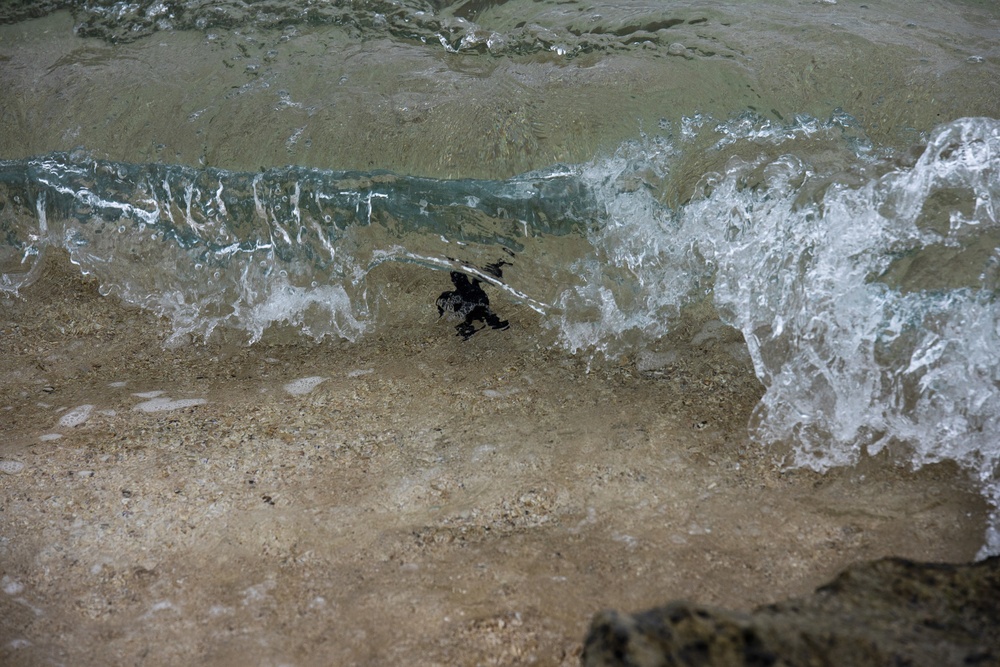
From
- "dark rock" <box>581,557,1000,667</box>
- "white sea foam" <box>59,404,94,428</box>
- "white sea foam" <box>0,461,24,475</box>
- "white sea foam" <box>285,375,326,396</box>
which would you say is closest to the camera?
"dark rock" <box>581,557,1000,667</box>

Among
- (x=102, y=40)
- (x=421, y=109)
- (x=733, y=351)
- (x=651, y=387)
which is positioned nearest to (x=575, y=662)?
(x=651, y=387)

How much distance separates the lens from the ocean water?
2650 millimetres

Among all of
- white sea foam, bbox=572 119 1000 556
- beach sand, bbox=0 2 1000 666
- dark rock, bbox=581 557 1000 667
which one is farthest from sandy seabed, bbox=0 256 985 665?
dark rock, bbox=581 557 1000 667

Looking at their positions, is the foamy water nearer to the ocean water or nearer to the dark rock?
the ocean water

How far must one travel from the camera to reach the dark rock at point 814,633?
4.91ft

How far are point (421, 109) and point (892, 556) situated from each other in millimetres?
2646

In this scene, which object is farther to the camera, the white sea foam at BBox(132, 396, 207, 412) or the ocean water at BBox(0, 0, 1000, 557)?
the white sea foam at BBox(132, 396, 207, 412)

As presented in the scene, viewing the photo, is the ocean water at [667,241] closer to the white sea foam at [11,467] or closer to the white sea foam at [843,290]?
the white sea foam at [843,290]

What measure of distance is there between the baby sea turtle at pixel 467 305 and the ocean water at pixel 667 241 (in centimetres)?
7

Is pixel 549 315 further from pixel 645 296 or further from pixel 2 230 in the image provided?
pixel 2 230

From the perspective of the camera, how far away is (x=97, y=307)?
3.57 meters

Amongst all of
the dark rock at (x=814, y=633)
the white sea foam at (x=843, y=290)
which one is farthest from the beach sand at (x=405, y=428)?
the dark rock at (x=814, y=633)

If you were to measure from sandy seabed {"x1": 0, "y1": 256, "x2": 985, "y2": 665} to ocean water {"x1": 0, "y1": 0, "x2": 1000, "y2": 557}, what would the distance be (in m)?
0.15

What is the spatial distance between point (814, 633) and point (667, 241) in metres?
1.83
